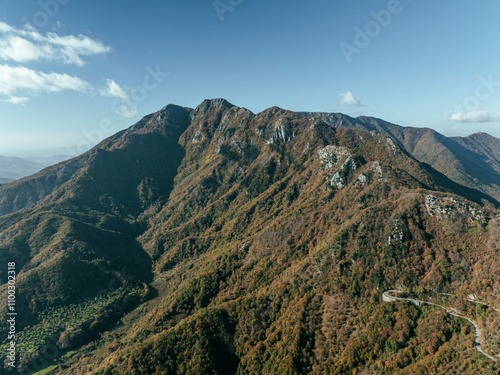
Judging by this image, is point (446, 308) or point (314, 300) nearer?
point (446, 308)

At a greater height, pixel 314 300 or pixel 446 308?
pixel 446 308

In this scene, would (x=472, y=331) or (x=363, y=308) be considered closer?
(x=472, y=331)

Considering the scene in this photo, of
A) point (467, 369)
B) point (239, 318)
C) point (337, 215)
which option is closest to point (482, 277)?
point (467, 369)

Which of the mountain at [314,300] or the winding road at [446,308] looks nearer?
the winding road at [446,308]

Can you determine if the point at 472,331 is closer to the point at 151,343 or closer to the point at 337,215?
the point at 337,215

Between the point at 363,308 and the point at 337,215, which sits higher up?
Result: the point at 337,215

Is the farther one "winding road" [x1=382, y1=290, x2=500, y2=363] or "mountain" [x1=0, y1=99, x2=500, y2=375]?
"mountain" [x1=0, y1=99, x2=500, y2=375]

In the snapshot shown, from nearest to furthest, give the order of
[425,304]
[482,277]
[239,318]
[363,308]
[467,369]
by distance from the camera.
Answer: [467,369] → [482,277] → [425,304] → [363,308] → [239,318]

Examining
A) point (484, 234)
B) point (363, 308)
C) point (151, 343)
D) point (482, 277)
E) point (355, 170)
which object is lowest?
point (151, 343)

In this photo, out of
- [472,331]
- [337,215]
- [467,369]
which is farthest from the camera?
[337,215]

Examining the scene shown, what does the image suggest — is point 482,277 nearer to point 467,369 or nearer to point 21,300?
point 467,369
